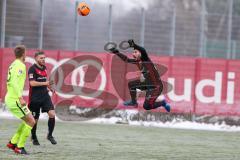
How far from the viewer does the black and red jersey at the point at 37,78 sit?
51.5ft

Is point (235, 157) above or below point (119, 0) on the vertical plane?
below

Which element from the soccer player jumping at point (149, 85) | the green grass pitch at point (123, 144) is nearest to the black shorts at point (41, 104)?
the green grass pitch at point (123, 144)

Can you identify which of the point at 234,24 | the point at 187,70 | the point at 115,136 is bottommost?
the point at 115,136

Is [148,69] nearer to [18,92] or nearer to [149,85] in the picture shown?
[149,85]

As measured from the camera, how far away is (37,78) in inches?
620

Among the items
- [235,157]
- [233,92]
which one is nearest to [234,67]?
[233,92]

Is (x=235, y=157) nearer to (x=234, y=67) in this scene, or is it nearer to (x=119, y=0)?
(x=234, y=67)

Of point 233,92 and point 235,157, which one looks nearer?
point 235,157

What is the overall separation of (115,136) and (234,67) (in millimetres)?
7920

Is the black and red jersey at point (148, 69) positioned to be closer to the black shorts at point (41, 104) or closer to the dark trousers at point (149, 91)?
the dark trousers at point (149, 91)

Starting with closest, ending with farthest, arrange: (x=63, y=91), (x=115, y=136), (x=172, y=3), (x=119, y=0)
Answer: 1. (x=115, y=136)
2. (x=63, y=91)
3. (x=119, y=0)
4. (x=172, y=3)

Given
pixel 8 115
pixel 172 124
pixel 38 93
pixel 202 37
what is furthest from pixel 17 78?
pixel 202 37

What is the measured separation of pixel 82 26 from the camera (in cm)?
2639

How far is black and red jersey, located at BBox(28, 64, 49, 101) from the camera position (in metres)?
15.7
